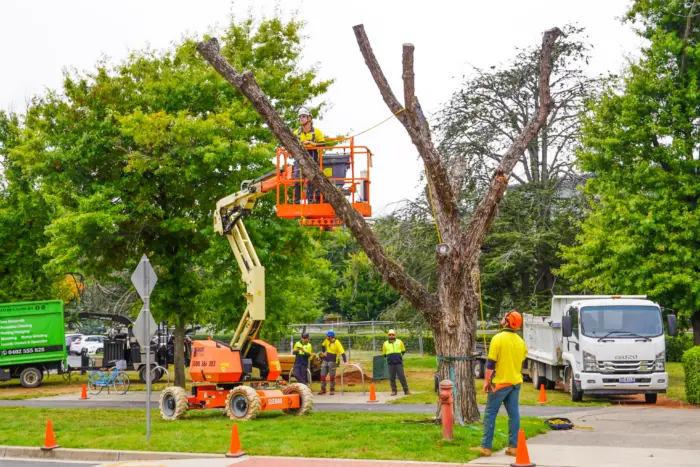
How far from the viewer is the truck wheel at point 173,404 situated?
18031mm

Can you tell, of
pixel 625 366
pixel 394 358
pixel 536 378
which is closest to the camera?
pixel 625 366

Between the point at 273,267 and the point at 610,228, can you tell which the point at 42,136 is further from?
the point at 610,228

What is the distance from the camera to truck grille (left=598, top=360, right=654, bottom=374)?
2027 centimetres

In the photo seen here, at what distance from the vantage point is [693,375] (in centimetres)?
1981

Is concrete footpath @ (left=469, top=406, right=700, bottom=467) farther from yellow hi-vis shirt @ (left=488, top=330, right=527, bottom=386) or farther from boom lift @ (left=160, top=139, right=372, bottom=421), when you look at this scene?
boom lift @ (left=160, top=139, right=372, bottom=421)

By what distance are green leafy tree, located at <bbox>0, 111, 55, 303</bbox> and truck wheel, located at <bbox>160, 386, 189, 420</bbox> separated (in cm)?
1797

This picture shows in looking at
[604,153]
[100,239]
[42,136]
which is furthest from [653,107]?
[42,136]

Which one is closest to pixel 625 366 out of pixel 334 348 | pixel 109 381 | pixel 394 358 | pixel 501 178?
pixel 394 358

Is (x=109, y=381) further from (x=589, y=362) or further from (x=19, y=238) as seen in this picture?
(x=589, y=362)

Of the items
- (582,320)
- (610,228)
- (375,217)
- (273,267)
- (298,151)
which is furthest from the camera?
(375,217)

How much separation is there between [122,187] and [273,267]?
17.2 feet

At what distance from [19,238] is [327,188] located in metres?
24.8

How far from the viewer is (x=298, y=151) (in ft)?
47.4

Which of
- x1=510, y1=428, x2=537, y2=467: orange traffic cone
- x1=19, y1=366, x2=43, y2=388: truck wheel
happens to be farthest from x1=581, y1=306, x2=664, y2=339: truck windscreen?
x1=19, y1=366, x2=43, y2=388: truck wheel
